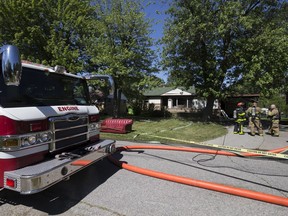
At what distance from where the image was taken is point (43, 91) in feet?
13.8

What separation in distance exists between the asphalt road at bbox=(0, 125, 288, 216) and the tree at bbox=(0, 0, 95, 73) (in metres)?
15.3

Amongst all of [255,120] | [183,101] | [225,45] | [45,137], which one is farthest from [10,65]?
[183,101]

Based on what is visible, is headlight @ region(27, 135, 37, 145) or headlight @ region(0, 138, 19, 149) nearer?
headlight @ region(0, 138, 19, 149)

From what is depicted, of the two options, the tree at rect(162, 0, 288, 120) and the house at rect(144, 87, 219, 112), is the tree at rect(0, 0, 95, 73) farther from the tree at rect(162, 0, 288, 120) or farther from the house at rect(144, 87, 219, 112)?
the house at rect(144, 87, 219, 112)

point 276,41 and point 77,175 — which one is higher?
point 276,41

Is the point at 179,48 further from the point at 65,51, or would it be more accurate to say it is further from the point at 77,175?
the point at 77,175

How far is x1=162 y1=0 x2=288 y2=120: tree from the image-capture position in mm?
14422

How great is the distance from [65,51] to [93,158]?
53.9 feet

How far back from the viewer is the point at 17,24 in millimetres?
20156

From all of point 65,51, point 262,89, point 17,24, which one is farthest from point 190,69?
point 17,24

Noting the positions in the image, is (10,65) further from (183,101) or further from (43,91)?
(183,101)

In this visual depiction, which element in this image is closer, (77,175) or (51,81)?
(51,81)

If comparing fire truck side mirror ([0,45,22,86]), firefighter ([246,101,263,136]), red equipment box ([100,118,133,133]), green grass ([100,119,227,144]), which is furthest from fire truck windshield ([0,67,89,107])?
firefighter ([246,101,263,136])

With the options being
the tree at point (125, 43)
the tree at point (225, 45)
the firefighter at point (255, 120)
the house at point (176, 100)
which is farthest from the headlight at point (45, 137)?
the house at point (176, 100)
